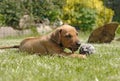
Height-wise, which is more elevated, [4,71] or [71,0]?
[4,71]

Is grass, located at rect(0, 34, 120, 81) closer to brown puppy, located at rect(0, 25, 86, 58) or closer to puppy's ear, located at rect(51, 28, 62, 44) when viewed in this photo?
brown puppy, located at rect(0, 25, 86, 58)

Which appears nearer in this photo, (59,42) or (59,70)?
(59,70)

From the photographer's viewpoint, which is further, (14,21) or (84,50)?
(14,21)

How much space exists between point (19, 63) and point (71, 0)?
17.8 metres

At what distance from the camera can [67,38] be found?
7551 mm

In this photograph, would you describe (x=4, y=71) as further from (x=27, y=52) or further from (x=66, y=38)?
(x=27, y=52)

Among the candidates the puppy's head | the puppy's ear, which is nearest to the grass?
the puppy's head

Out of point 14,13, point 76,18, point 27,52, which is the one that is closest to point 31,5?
point 14,13

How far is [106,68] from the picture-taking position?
19.6ft

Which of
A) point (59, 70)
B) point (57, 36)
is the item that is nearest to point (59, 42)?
point (57, 36)

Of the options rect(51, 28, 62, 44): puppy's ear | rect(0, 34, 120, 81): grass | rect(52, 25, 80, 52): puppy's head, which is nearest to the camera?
rect(0, 34, 120, 81): grass

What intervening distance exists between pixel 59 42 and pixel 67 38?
0.68 feet

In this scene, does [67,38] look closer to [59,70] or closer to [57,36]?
[57,36]

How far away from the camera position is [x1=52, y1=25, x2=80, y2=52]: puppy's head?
7.45 meters
